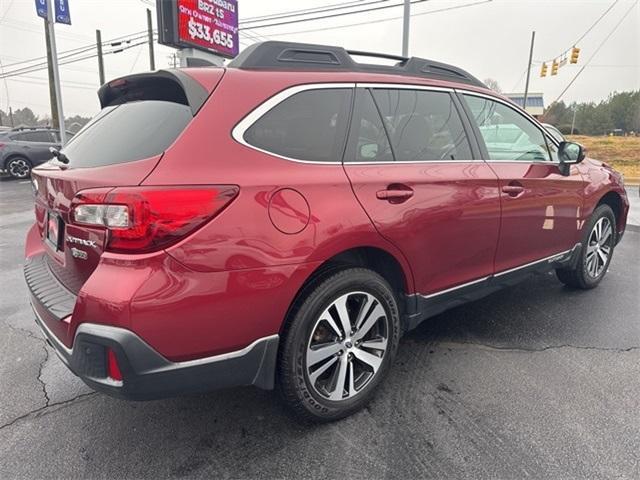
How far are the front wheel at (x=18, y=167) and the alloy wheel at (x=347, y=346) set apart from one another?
15080 millimetres

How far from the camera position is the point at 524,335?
3395 millimetres

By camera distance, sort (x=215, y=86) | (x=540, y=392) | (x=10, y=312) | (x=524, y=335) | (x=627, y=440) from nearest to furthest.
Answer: (x=215, y=86)
(x=627, y=440)
(x=540, y=392)
(x=524, y=335)
(x=10, y=312)

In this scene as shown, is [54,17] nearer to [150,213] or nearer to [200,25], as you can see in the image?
[200,25]

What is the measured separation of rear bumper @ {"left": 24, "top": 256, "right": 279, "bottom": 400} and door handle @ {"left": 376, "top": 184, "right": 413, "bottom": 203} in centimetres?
89

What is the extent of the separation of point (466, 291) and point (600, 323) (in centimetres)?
143

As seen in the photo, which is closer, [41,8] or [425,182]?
[425,182]

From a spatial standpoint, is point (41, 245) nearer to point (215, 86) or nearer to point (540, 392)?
point (215, 86)

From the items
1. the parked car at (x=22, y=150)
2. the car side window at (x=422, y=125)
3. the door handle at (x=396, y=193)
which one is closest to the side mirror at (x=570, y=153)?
the car side window at (x=422, y=125)

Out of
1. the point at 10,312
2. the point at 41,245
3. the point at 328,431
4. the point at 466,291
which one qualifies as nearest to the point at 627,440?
the point at 466,291

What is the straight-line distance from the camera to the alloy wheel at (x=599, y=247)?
4.21 metres

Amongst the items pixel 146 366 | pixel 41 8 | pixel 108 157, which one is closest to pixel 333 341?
pixel 146 366

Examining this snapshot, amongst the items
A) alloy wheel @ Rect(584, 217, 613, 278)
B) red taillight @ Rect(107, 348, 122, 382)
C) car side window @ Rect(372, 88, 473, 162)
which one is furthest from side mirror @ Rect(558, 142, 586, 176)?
red taillight @ Rect(107, 348, 122, 382)

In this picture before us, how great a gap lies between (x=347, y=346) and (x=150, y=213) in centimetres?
120

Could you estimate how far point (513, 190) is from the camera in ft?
10.1
